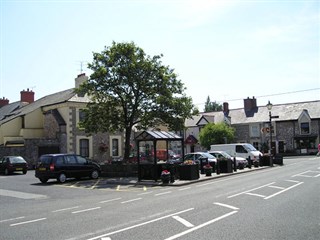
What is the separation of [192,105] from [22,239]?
812 inches

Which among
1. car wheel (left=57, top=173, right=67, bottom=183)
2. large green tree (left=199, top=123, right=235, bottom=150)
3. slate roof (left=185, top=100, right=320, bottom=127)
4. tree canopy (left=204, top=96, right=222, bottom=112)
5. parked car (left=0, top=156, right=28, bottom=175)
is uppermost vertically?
tree canopy (left=204, top=96, right=222, bottom=112)

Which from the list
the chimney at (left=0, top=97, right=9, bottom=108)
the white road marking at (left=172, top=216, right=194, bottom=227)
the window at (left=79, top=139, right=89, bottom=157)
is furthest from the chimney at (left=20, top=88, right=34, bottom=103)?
the white road marking at (left=172, top=216, right=194, bottom=227)

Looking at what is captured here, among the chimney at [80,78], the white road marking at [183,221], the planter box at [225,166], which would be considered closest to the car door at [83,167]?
the planter box at [225,166]

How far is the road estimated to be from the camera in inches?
312

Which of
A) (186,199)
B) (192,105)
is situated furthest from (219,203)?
(192,105)

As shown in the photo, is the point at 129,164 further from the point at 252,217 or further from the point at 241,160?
the point at 252,217

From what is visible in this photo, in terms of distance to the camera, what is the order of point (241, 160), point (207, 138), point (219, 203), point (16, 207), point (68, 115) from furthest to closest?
point (207, 138)
point (68, 115)
point (241, 160)
point (16, 207)
point (219, 203)

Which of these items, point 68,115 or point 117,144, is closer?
point 68,115

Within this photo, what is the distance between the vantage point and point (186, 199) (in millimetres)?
13297

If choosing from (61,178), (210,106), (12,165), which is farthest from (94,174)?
(210,106)

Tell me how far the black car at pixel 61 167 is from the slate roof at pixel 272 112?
31.3m

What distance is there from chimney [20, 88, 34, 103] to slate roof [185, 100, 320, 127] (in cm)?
Answer: 2304

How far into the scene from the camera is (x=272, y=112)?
6047 cm

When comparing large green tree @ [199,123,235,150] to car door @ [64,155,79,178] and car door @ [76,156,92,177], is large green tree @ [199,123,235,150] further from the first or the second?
car door @ [64,155,79,178]
